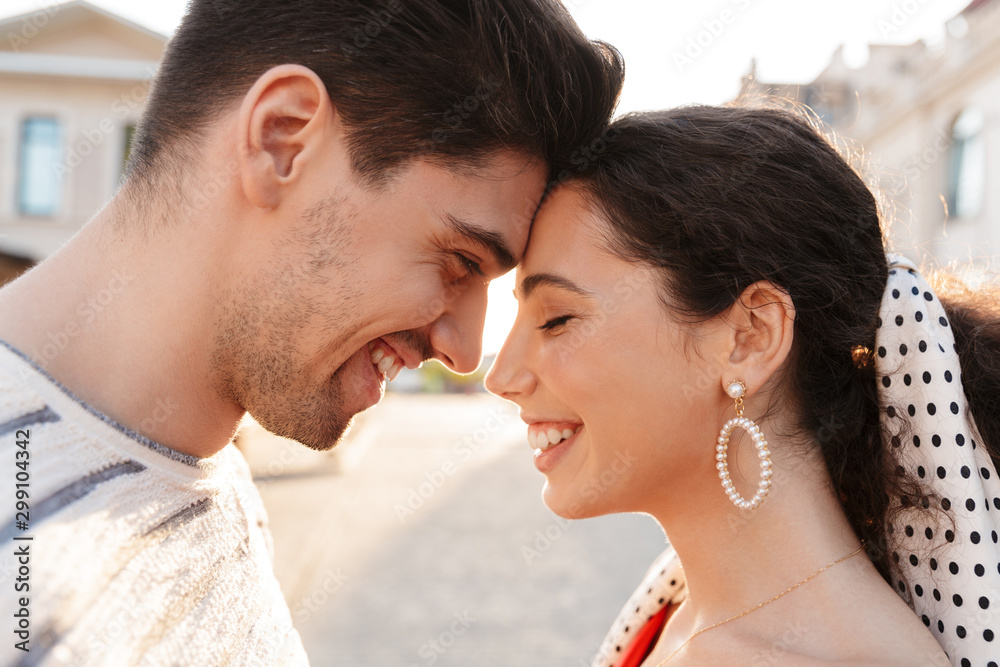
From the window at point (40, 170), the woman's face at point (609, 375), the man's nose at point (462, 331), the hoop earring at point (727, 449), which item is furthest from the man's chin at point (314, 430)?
the window at point (40, 170)

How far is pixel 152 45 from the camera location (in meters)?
18.5

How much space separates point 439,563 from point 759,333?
22.5ft

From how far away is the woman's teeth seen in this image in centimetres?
227

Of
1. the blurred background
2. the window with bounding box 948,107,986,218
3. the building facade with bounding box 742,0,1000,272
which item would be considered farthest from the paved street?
the window with bounding box 948,107,986,218

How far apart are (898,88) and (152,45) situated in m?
18.3

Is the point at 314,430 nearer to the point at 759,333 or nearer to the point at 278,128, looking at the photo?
the point at 278,128

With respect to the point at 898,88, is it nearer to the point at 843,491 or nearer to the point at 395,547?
the point at 395,547

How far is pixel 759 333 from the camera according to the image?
6.70 ft

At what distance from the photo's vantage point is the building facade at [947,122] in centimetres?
1483

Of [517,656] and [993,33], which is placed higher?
[993,33]

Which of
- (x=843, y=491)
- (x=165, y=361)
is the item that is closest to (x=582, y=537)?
(x=843, y=491)

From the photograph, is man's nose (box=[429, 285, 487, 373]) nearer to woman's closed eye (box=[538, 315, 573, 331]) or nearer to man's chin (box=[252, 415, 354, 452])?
woman's closed eye (box=[538, 315, 573, 331])

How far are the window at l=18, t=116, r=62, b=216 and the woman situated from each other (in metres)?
20.7

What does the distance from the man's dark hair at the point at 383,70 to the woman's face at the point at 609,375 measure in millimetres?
354
